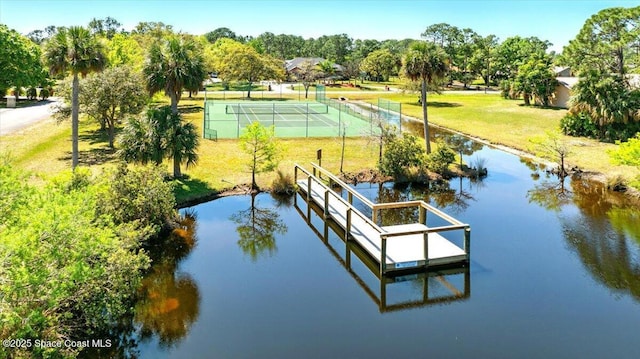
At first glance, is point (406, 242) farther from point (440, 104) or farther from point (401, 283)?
point (440, 104)

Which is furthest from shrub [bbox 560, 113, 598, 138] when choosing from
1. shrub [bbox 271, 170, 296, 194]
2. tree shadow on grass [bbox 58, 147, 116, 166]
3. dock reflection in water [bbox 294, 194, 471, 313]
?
tree shadow on grass [bbox 58, 147, 116, 166]

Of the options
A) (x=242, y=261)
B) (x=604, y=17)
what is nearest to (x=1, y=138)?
(x=242, y=261)

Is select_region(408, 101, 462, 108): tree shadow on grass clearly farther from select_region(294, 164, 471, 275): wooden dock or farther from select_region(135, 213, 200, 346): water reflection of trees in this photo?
select_region(135, 213, 200, 346): water reflection of trees

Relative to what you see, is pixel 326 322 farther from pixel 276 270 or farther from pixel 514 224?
pixel 514 224

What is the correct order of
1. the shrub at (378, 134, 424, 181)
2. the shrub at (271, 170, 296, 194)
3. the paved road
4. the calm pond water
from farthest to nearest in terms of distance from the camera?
the paved road
the shrub at (378, 134, 424, 181)
the shrub at (271, 170, 296, 194)
the calm pond water

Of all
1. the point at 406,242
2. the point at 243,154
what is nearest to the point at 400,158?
the point at 406,242

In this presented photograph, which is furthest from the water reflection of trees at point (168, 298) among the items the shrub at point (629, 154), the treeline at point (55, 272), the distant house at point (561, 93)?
the distant house at point (561, 93)
